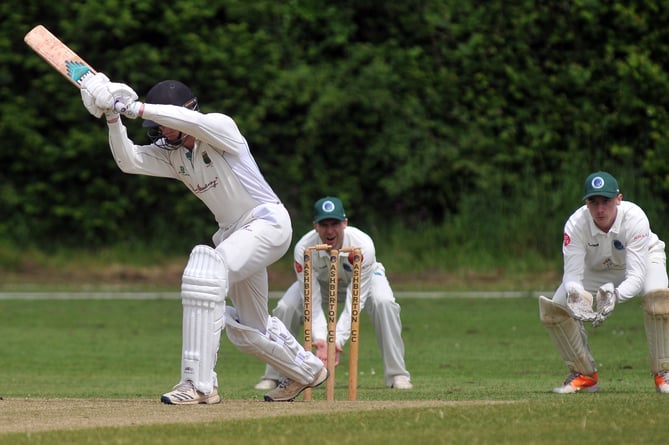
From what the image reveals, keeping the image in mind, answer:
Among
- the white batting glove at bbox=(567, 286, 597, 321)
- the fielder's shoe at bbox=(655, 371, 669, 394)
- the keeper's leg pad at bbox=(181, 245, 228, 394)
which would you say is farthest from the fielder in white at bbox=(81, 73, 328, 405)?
the fielder's shoe at bbox=(655, 371, 669, 394)

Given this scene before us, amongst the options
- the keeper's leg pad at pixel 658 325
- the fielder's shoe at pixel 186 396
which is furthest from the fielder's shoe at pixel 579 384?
the fielder's shoe at pixel 186 396

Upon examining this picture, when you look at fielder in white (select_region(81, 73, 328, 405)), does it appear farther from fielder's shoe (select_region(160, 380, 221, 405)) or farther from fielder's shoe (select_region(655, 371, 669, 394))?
fielder's shoe (select_region(655, 371, 669, 394))

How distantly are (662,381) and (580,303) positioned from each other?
71 cm

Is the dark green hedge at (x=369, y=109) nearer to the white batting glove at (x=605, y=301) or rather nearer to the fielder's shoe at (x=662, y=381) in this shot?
the fielder's shoe at (x=662, y=381)

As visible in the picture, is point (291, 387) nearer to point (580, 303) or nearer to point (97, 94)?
point (580, 303)

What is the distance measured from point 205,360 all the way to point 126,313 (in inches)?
327

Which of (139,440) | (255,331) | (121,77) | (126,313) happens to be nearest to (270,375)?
(255,331)

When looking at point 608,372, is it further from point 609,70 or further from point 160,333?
point 609,70

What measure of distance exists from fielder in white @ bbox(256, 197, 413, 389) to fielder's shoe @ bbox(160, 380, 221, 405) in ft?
7.53

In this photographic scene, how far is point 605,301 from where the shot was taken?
761cm

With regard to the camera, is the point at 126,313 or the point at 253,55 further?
the point at 253,55

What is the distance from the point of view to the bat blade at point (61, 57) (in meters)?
6.88

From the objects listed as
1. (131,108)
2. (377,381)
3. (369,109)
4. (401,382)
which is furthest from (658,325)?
(369,109)

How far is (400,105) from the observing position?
62.3 feet
